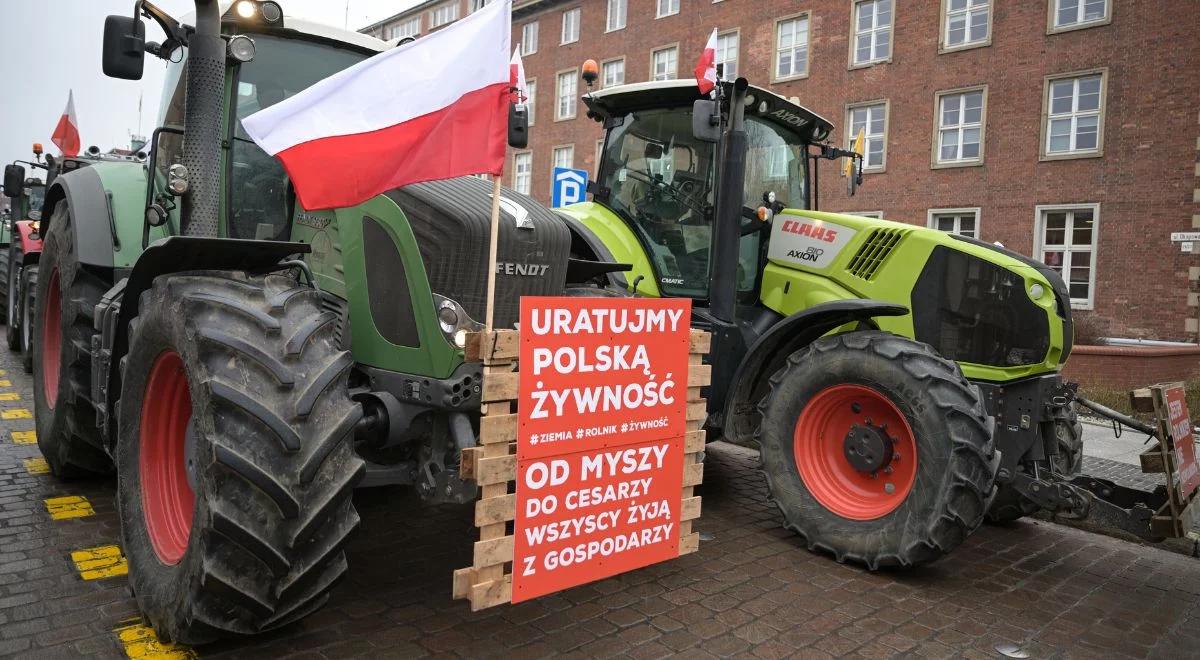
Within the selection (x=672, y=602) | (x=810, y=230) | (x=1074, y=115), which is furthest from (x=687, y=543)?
(x=1074, y=115)

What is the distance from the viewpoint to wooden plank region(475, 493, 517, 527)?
290 cm

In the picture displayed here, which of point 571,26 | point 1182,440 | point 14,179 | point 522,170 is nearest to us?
point 1182,440

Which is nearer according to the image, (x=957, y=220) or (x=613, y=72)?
(x=957, y=220)

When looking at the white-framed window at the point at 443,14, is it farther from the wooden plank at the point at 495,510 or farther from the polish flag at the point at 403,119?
the wooden plank at the point at 495,510

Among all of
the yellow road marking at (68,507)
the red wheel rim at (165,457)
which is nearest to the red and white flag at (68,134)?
the yellow road marking at (68,507)

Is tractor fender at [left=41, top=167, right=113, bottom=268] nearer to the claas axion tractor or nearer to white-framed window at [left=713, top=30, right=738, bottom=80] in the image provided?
the claas axion tractor

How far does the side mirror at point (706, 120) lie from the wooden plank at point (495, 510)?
277 cm

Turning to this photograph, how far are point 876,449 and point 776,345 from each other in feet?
3.09

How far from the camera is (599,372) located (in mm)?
3242

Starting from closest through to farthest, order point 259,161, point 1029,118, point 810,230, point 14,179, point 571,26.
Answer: point 259,161
point 810,230
point 14,179
point 1029,118
point 571,26

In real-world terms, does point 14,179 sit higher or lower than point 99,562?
higher

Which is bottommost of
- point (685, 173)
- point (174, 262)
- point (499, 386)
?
point (499, 386)

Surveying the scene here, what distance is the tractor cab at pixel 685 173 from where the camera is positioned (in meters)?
5.69

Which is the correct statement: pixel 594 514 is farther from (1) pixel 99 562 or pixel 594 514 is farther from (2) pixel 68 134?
(2) pixel 68 134
